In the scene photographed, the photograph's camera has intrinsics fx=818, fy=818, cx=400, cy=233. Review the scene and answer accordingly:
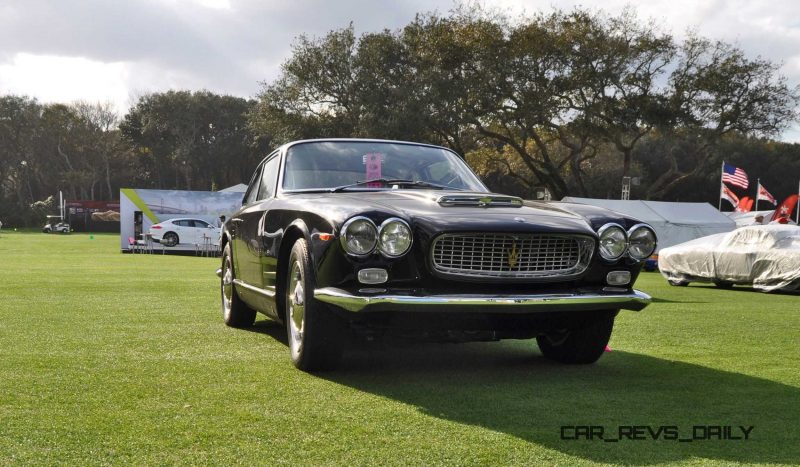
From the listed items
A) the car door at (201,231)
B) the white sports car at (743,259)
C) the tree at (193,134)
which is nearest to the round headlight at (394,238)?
the white sports car at (743,259)

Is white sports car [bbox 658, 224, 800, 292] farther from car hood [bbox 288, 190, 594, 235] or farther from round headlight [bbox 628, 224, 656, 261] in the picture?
car hood [bbox 288, 190, 594, 235]

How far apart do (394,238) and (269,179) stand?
2.53 metres

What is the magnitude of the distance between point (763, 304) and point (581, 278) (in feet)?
26.2

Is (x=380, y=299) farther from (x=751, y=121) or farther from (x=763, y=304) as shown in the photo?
(x=751, y=121)

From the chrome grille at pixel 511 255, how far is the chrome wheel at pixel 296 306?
3.10 ft

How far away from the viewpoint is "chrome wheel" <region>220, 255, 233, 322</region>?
767 cm

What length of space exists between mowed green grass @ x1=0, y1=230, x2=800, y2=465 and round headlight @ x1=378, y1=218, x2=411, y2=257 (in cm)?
80

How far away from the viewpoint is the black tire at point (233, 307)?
7.48 m

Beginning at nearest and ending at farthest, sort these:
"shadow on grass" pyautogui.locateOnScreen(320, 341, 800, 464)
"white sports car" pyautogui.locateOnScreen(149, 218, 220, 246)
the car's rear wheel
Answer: "shadow on grass" pyautogui.locateOnScreen(320, 341, 800, 464) → the car's rear wheel → "white sports car" pyautogui.locateOnScreen(149, 218, 220, 246)

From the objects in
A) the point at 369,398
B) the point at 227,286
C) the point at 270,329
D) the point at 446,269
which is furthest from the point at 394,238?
the point at 227,286

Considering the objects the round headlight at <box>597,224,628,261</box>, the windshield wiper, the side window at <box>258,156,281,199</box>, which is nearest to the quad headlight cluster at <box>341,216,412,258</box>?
the round headlight at <box>597,224,628,261</box>

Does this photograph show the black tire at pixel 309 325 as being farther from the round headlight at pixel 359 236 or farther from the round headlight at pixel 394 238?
the round headlight at pixel 394 238

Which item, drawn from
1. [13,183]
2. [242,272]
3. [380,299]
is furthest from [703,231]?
[13,183]

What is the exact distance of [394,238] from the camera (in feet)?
15.4
